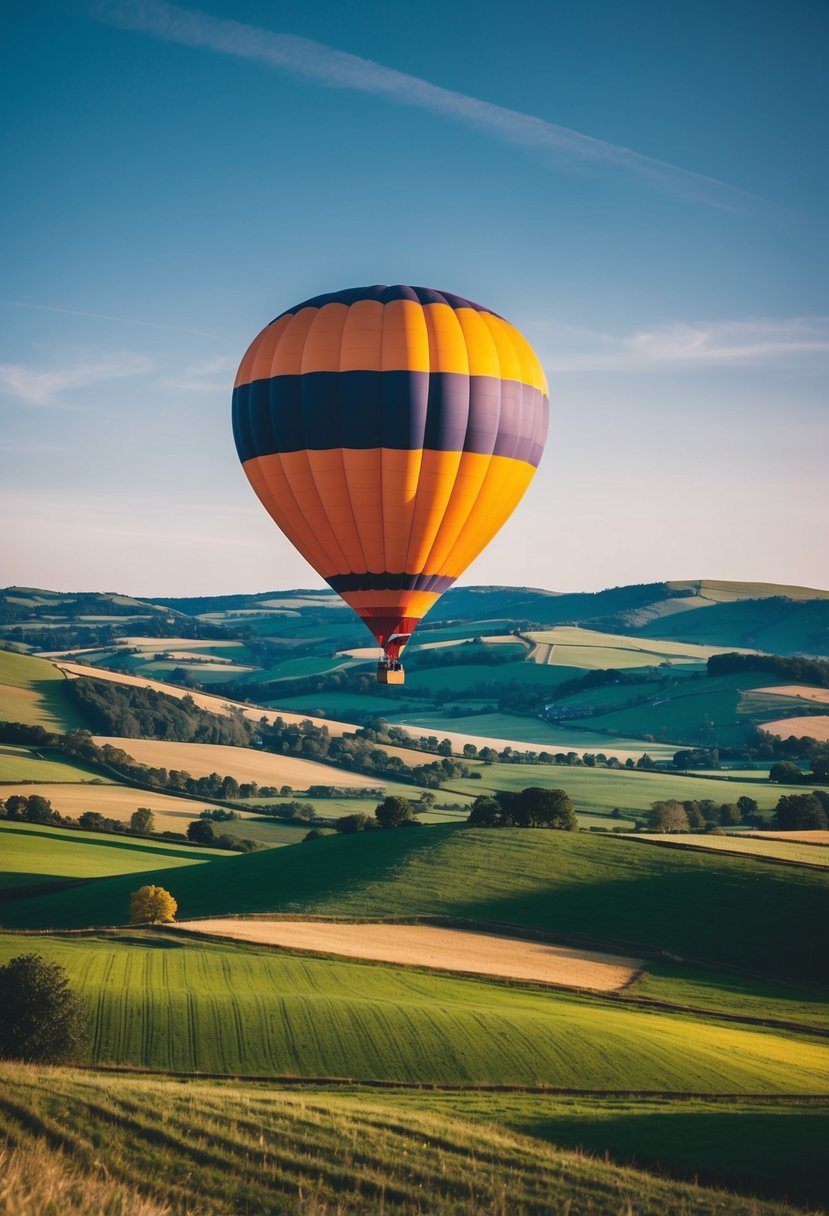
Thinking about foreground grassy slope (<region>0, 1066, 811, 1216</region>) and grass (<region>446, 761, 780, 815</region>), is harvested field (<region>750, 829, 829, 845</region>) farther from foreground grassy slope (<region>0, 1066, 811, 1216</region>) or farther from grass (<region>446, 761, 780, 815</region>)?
foreground grassy slope (<region>0, 1066, 811, 1216</region>)

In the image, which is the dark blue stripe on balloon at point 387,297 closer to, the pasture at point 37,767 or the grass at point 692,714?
the pasture at point 37,767

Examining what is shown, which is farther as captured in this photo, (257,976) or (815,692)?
(815,692)

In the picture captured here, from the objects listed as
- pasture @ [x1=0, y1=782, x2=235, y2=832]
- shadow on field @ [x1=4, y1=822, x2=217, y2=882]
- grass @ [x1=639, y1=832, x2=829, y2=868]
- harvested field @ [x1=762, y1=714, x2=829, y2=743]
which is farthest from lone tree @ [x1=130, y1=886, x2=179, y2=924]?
harvested field @ [x1=762, y1=714, x2=829, y2=743]

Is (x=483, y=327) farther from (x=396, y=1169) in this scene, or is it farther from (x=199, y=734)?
(x=199, y=734)

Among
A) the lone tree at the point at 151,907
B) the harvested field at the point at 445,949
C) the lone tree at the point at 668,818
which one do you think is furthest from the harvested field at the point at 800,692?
the lone tree at the point at 151,907

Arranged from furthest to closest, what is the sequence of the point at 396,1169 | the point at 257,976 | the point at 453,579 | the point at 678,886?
1. the point at 678,886
2. the point at 453,579
3. the point at 257,976
4. the point at 396,1169

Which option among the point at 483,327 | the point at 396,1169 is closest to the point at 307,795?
the point at 483,327
